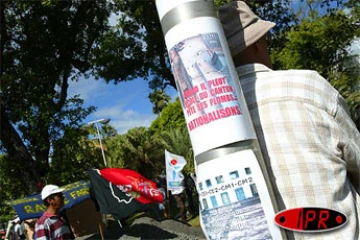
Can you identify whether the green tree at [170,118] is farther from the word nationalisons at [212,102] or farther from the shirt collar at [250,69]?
the word nationalisons at [212,102]

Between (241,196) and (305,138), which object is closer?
(241,196)

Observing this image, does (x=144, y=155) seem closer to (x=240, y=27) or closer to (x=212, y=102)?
(x=240, y=27)

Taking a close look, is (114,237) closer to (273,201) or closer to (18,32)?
(18,32)

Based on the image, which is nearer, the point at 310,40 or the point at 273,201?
the point at 273,201

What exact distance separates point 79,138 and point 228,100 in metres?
9.69

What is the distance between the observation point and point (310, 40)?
53.8ft

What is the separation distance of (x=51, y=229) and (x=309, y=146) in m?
4.49

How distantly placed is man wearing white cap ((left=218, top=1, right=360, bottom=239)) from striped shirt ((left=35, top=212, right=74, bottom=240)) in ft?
14.1

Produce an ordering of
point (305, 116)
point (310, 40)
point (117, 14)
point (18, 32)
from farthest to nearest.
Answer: point (310, 40), point (117, 14), point (18, 32), point (305, 116)

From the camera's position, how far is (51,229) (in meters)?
5.58

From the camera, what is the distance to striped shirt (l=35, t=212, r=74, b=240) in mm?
5547

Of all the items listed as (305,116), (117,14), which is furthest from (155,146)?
(305,116)

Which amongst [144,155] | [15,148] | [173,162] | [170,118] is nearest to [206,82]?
[15,148]

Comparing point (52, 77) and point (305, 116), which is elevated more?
point (52, 77)
